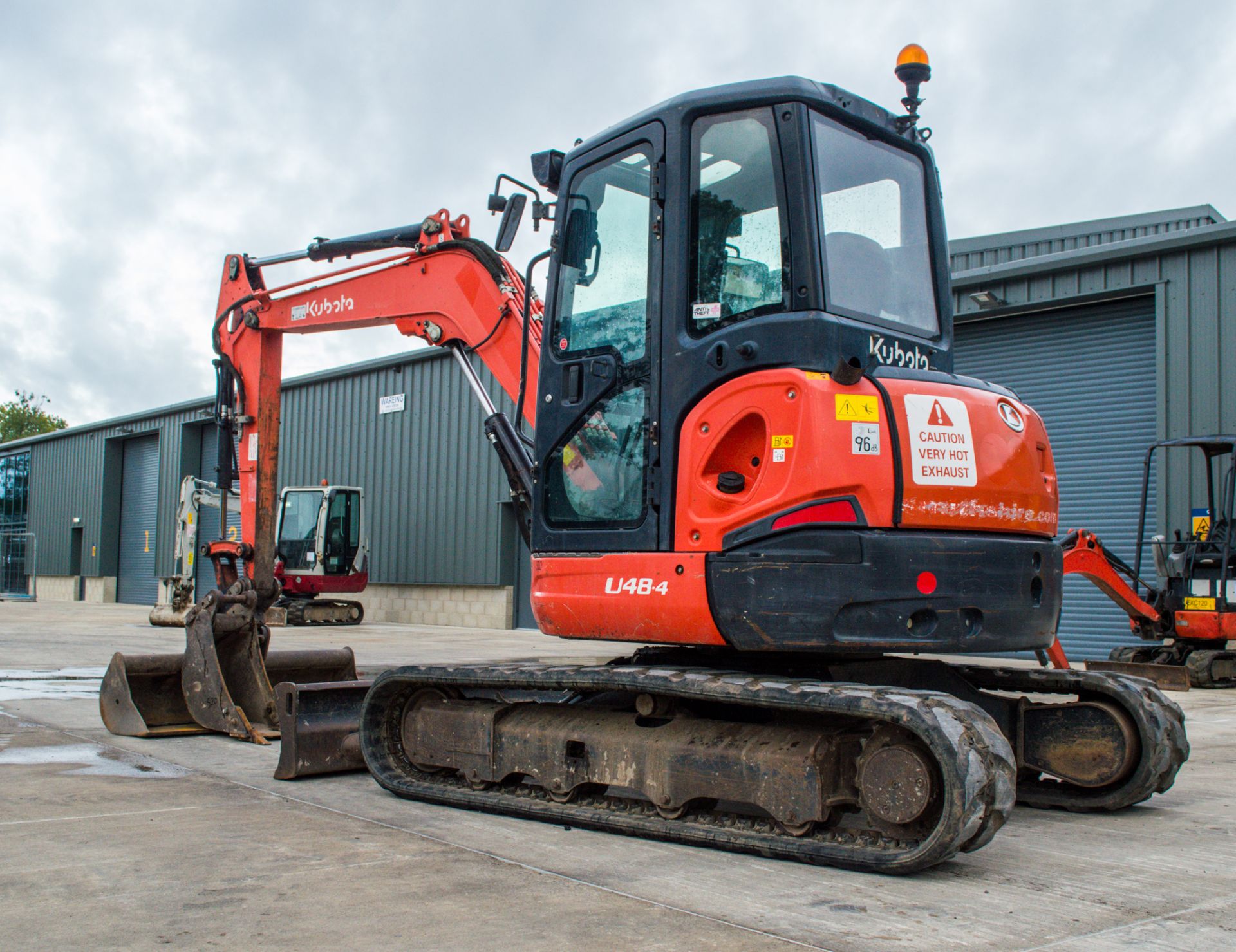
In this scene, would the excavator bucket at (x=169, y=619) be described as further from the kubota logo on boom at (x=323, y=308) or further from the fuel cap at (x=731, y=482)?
the fuel cap at (x=731, y=482)

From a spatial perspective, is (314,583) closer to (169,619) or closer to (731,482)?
(169,619)

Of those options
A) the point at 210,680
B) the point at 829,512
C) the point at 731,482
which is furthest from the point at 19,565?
the point at 829,512

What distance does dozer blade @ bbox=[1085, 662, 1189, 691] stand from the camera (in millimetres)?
12047

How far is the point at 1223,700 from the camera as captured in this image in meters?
11.0

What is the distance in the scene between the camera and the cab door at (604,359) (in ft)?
16.7

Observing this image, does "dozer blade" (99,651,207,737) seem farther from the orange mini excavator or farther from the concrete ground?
the orange mini excavator

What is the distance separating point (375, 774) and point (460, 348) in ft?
9.76

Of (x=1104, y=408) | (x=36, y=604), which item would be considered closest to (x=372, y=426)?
(x=36, y=604)

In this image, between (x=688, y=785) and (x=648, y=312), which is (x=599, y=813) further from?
(x=648, y=312)

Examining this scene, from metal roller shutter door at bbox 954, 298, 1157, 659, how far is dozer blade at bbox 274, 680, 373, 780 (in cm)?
1202

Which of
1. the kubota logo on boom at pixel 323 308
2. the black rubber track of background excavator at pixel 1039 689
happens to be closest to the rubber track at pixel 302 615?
the kubota logo on boom at pixel 323 308

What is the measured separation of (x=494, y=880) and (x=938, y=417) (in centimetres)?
242

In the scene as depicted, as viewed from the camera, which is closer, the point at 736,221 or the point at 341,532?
the point at 736,221

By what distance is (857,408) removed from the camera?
4.57m
